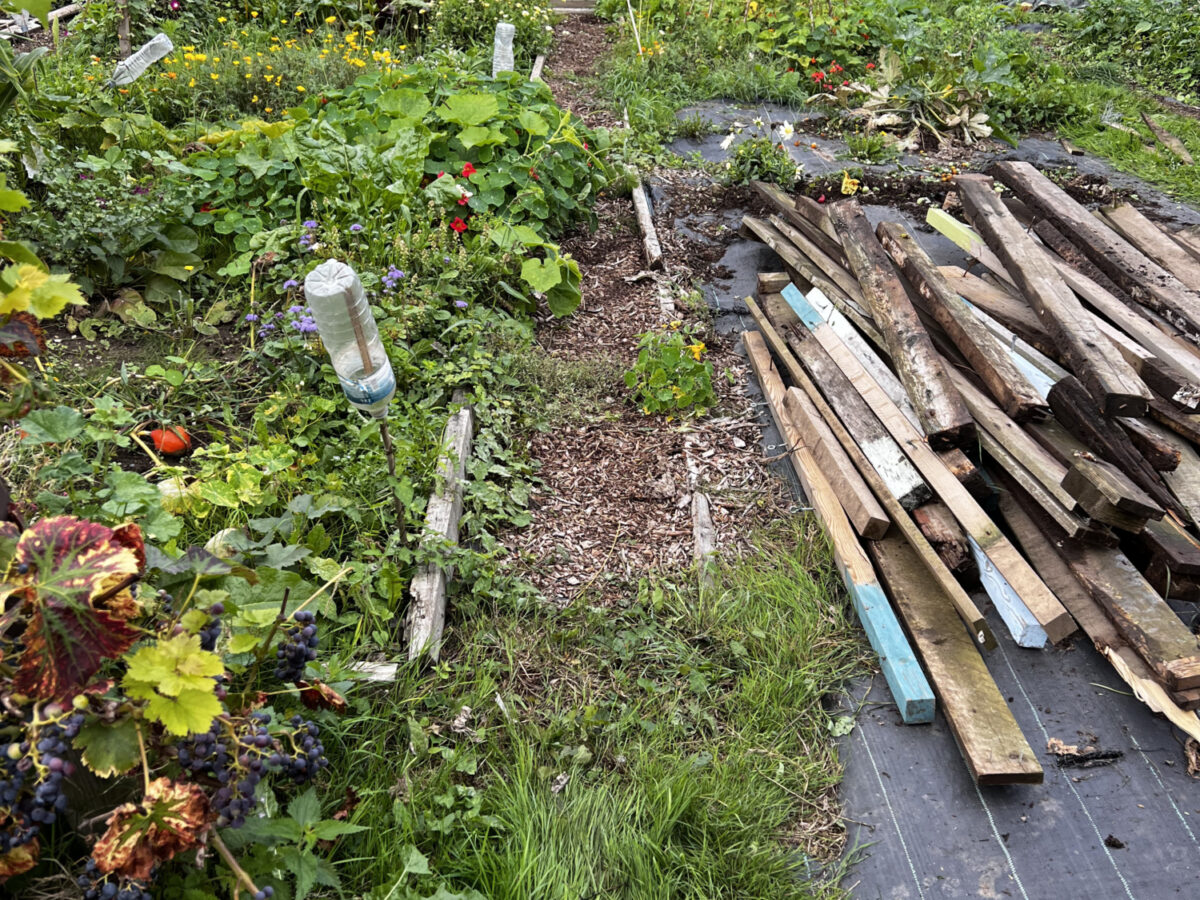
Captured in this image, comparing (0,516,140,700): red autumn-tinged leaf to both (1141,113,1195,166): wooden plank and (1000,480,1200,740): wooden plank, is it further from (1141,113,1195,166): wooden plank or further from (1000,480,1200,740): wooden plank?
(1141,113,1195,166): wooden plank

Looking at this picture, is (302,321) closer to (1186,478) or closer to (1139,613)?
(1139,613)

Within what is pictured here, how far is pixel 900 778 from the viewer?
266cm

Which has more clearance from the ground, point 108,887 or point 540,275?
point 108,887

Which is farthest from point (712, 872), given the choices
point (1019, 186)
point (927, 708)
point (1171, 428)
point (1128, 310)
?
point (1019, 186)

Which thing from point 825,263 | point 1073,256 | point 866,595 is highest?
point 1073,256

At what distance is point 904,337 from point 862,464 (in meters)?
0.65

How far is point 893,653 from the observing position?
291 cm

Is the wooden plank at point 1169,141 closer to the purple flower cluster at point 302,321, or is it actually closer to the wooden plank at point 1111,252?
the wooden plank at point 1111,252

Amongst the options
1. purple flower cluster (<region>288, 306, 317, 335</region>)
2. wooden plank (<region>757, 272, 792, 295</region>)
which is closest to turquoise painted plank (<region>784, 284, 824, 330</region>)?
wooden plank (<region>757, 272, 792, 295</region>)

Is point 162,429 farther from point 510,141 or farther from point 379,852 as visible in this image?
point 510,141

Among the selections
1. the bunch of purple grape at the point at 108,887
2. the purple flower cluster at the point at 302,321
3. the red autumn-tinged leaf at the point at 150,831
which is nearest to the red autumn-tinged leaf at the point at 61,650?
the red autumn-tinged leaf at the point at 150,831

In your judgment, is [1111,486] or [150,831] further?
[1111,486]

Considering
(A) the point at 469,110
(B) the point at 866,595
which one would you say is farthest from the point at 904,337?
(A) the point at 469,110

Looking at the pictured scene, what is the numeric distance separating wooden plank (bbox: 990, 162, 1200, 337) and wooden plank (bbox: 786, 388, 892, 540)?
1908 millimetres
